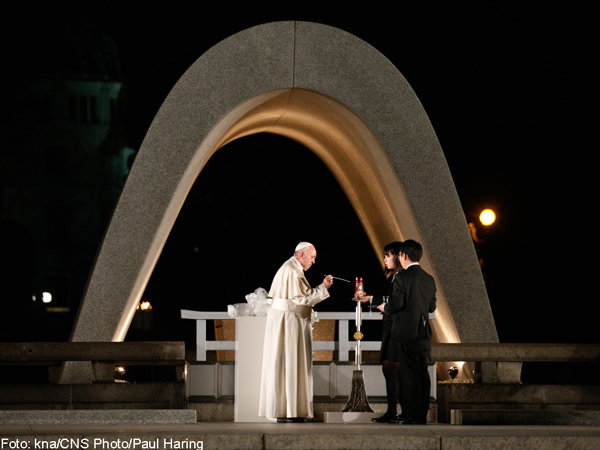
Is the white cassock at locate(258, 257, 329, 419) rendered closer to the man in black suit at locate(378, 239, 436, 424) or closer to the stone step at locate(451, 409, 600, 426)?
the man in black suit at locate(378, 239, 436, 424)

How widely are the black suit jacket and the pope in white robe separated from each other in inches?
37.7

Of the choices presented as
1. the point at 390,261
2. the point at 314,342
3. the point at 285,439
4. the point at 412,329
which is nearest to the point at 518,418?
the point at 412,329

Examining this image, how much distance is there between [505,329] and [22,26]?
47.2m

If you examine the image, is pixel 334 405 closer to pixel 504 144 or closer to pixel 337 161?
pixel 337 161

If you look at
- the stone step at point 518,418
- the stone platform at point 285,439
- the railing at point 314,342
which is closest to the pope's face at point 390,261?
the railing at point 314,342

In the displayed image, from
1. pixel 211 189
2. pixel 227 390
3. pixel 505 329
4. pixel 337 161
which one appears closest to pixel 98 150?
pixel 211 189

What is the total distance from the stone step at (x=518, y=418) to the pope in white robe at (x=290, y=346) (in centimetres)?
→ 178

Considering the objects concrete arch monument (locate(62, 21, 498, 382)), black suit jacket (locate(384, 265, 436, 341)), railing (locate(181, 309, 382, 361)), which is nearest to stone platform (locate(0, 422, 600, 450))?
black suit jacket (locate(384, 265, 436, 341))

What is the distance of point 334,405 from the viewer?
35.2 ft

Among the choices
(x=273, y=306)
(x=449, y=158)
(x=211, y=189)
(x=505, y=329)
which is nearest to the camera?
(x=273, y=306)

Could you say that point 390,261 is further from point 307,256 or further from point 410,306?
point 307,256

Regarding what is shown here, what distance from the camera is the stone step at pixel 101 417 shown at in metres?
8.70

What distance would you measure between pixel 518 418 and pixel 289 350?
8.62ft

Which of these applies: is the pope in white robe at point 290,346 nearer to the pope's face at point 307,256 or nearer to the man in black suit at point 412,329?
the pope's face at point 307,256
